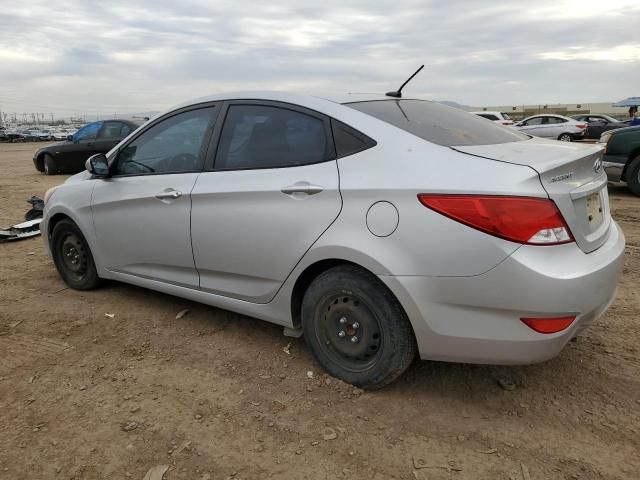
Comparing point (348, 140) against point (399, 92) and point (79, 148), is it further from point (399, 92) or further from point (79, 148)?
point (79, 148)

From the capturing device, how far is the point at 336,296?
9.14 feet

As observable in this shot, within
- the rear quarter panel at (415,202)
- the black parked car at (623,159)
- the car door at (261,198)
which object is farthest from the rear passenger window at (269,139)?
the black parked car at (623,159)

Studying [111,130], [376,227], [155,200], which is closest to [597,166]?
[376,227]

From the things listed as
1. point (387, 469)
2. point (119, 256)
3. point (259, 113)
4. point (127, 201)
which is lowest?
point (387, 469)

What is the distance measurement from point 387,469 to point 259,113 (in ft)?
7.01

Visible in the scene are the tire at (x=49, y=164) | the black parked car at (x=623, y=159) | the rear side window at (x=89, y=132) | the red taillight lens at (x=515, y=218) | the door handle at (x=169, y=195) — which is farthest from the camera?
the tire at (x=49, y=164)

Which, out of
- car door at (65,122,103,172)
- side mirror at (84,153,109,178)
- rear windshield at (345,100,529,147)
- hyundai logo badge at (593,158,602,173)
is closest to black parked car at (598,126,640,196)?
rear windshield at (345,100,529,147)

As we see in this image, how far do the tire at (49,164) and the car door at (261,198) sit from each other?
13.1 m

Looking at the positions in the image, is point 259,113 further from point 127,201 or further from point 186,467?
point 186,467

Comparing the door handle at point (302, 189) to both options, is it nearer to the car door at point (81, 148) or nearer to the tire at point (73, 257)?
the tire at point (73, 257)

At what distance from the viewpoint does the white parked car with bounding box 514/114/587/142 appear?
2153 centimetres

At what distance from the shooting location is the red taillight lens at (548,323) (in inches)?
90.4

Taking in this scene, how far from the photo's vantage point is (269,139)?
313 cm

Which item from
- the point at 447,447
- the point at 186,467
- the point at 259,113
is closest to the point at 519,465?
the point at 447,447
